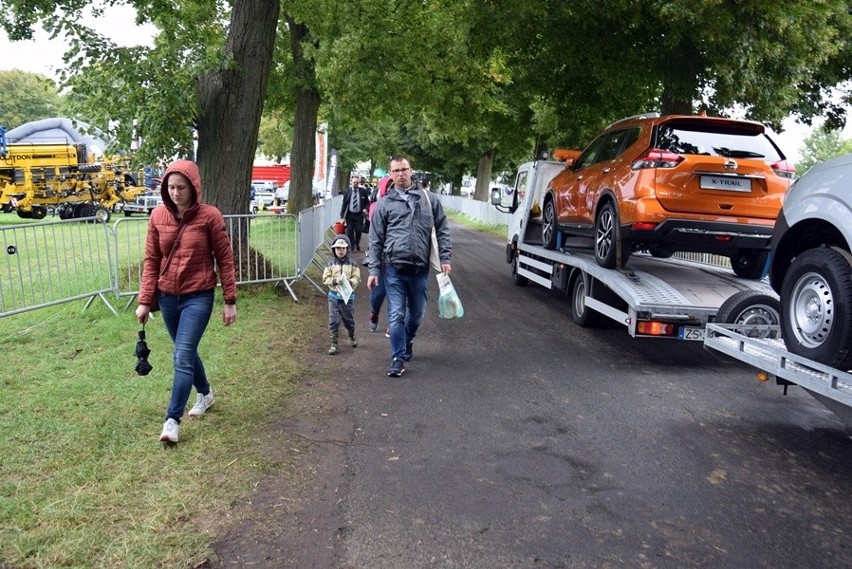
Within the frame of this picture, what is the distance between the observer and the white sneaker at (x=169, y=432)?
190 inches

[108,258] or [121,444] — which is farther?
[108,258]

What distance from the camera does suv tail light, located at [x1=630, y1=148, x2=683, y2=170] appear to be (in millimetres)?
7719

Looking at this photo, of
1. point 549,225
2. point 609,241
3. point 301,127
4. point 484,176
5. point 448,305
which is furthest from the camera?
point 484,176

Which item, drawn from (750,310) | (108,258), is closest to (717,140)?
(750,310)

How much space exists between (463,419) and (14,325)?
20.3 ft

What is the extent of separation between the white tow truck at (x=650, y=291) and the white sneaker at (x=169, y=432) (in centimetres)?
447

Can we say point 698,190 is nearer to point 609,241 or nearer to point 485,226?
point 609,241

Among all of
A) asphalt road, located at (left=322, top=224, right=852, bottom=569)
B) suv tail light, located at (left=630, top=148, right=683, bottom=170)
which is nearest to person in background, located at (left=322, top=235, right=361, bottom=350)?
asphalt road, located at (left=322, top=224, right=852, bottom=569)

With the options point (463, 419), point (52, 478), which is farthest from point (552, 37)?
point (52, 478)

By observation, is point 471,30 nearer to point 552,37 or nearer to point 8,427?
point 552,37

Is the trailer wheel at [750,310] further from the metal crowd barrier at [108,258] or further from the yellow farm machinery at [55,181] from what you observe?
the yellow farm machinery at [55,181]

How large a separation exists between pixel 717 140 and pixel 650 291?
1917 mm

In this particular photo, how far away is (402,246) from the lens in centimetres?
684

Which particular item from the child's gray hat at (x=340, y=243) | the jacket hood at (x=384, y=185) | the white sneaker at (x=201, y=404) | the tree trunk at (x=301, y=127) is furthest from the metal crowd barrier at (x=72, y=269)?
the tree trunk at (x=301, y=127)
